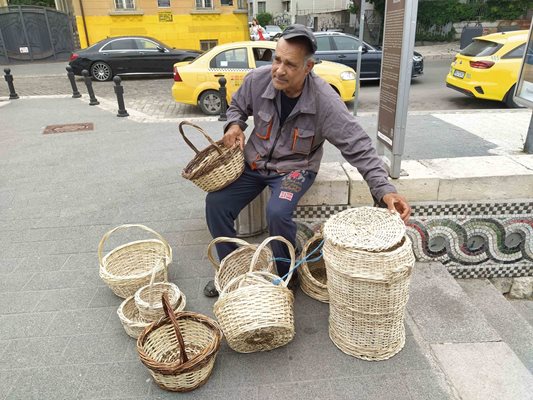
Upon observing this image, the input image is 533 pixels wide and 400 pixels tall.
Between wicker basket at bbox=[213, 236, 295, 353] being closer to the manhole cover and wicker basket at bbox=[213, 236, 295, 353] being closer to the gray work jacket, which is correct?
the gray work jacket

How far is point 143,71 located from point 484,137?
1095 cm

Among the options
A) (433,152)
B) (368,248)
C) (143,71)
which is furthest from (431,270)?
(143,71)

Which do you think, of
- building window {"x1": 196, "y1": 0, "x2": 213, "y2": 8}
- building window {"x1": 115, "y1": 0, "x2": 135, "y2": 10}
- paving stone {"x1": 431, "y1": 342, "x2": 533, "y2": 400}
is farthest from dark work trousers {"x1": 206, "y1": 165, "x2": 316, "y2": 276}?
building window {"x1": 115, "y1": 0, "x2": 135, "y2": 10}

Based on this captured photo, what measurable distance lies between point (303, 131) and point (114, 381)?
1895 millimetres

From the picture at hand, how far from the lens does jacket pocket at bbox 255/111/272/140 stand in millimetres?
2911

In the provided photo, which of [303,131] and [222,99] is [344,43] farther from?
[303,131]

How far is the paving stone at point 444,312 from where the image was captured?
8.72 ft

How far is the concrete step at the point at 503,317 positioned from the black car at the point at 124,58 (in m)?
12.7

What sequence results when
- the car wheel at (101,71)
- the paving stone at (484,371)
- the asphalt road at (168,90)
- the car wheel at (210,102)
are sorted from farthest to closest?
the car wheel at (101,71)
the asphalt road at (168,90)
the car wheel at (210,102)
the paving stone at (484,371)

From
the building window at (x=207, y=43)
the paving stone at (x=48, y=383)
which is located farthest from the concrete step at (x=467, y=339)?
the building window at (x=207, y=43)

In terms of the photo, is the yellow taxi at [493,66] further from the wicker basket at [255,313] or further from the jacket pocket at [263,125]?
the wicker basket at [255,313]

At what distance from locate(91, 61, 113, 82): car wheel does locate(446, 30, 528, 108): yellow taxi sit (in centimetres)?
1056

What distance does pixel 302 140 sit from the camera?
285cm

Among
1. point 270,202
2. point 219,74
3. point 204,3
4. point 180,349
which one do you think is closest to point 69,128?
point 219,74
